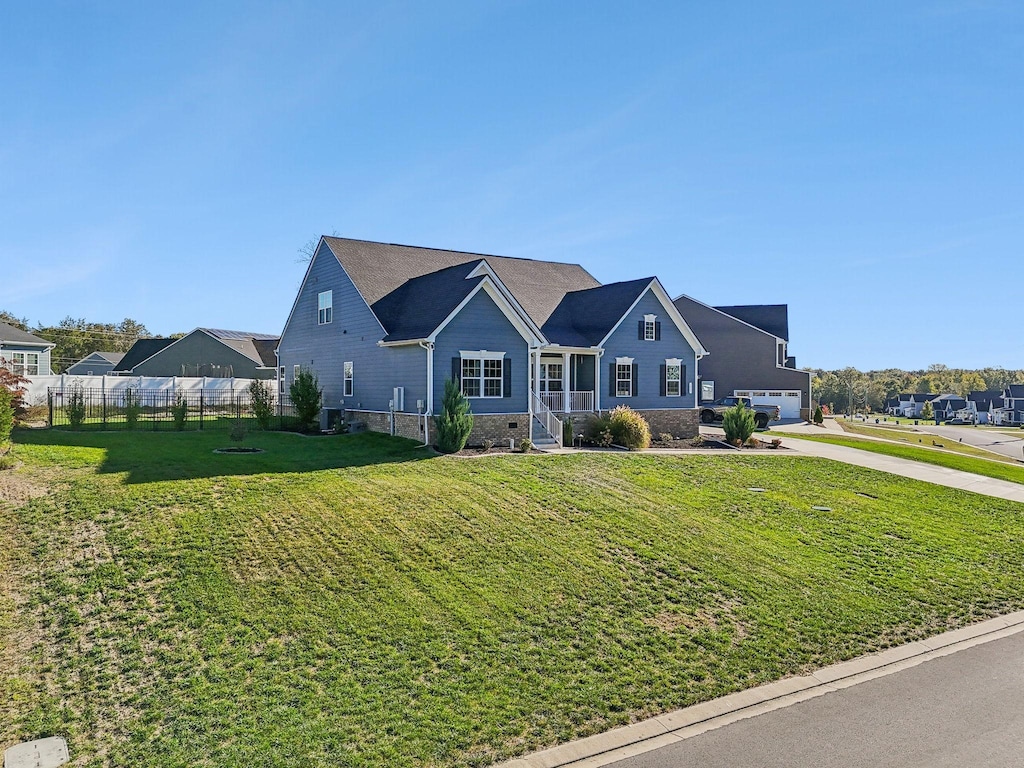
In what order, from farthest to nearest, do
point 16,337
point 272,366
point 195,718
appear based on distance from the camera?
point 272,366 → point 16,337 → point 195,718

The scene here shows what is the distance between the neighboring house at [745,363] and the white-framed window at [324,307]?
1119 inches

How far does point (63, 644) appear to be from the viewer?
24.9 feet

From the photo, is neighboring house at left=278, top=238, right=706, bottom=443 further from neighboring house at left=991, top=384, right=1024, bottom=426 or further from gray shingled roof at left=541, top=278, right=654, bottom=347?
neighboring house at left=991, top=384, right=1024, bottom=426

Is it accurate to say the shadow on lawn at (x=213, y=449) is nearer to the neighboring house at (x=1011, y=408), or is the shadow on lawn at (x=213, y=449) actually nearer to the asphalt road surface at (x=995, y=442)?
the asphalt road surface at (x=995, y=442)

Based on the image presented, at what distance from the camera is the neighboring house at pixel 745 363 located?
47000 millimetres

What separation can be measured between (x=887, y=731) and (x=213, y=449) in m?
15.9

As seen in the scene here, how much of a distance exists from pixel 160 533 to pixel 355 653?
15.0 ft

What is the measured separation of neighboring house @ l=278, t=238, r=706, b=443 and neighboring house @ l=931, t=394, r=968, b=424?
98.8 metres

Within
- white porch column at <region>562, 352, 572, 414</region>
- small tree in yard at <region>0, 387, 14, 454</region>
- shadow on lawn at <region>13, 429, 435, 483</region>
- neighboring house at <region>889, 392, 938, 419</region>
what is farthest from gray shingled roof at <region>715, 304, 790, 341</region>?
neighboring house at <region>889, 392, 938, 419</region>

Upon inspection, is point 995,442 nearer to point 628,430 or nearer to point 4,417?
point 628,430

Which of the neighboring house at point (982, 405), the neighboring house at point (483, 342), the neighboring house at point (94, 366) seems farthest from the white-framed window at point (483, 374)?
the neighboring house at point (982, 405)

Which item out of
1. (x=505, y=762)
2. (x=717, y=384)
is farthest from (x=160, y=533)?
(x=717, y=384)

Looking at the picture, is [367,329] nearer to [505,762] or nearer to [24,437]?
[24,437]

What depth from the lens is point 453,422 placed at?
1892 centimetres
